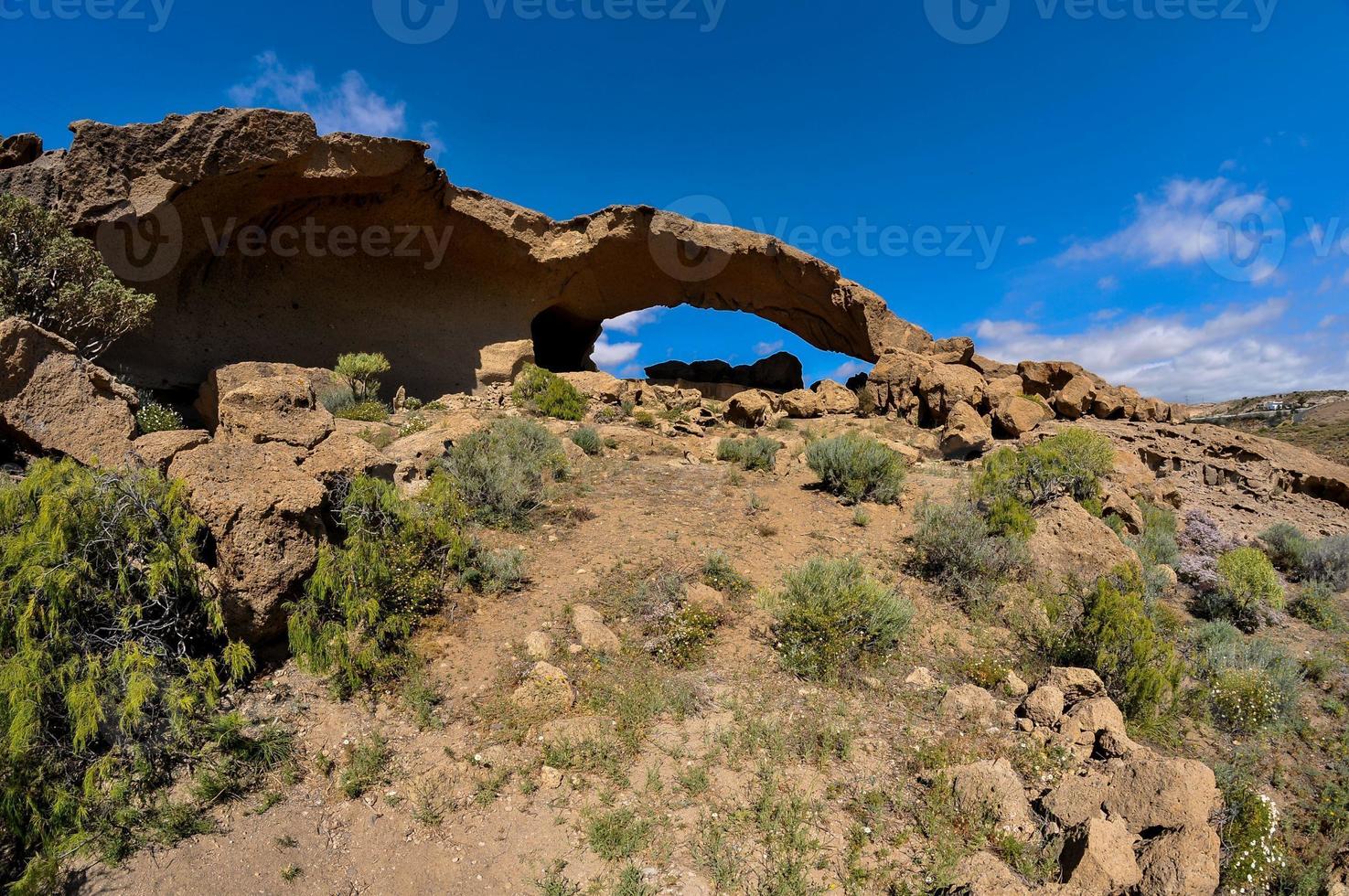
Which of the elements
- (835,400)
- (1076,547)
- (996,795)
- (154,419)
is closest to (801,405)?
(835,400)

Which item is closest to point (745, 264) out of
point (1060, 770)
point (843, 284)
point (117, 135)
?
point (843, 284)

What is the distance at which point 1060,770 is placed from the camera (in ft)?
11.5

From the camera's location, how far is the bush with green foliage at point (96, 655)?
2758 millimetres

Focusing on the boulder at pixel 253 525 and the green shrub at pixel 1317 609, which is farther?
the green shrub at pixel 1317 609

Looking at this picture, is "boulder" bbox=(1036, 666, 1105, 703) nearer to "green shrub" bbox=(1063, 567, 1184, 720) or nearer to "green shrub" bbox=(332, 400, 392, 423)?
"green shrub" bbox=(1063, 567, 1184, 720)

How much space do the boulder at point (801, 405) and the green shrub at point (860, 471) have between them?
21.4ft

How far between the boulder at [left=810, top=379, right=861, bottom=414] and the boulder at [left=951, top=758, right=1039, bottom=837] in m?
12.2

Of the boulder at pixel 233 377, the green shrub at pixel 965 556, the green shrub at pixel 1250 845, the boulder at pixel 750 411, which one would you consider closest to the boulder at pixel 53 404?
the boulder at pixel 233 377

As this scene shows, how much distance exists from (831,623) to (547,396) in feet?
29.2

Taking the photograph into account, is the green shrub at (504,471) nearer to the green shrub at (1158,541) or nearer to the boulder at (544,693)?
the boulder at (544,693)

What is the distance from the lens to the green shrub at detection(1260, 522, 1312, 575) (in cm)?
777

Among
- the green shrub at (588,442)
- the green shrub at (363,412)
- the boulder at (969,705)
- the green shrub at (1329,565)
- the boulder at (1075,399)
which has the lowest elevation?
the boulder at (969,705)

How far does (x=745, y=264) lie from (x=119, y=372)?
13147 mm

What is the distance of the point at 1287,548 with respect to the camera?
8.06 meters
